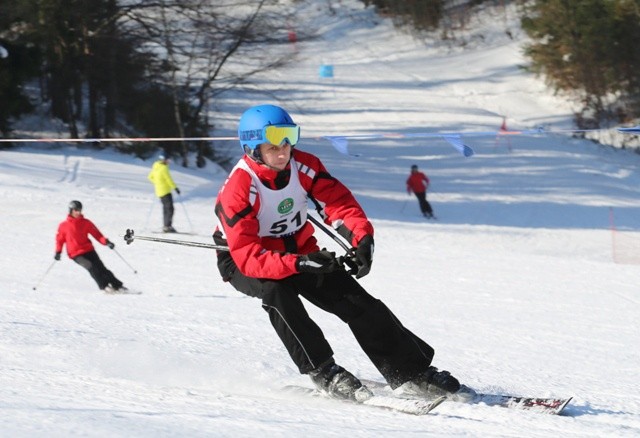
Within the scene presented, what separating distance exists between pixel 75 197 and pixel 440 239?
701 cm

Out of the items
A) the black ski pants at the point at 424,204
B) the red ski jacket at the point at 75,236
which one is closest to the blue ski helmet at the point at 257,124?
the red ski jacket at the point at 75,236

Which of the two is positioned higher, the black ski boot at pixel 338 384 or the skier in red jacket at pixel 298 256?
the skier in red jacket at pixel 298 256

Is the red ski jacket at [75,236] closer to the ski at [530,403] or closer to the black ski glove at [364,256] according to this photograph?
the black ski glove at [364,256]

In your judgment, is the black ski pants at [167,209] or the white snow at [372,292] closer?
the white snow at [372,292]

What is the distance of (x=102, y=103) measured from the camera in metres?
29.5

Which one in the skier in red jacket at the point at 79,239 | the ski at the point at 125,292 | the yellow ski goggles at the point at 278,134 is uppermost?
the yellow ski goggles at the point at 278,134

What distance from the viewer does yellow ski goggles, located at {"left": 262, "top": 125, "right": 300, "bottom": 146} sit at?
5551 mm

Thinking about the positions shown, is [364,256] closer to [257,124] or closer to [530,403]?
Answer: [257,124]

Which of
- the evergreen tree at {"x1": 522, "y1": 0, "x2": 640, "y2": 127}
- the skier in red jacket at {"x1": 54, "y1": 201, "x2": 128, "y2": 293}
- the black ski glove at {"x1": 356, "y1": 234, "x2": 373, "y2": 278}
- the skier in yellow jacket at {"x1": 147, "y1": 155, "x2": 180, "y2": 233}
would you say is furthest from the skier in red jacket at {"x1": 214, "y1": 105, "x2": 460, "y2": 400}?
the evergreen tree at {"x1": 522, "y1": 0, "x2": 640, "y2": 127}

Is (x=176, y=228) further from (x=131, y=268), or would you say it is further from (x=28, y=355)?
(x=28, y=355)

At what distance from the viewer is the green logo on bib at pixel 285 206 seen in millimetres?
5691

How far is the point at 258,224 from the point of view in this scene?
557cm

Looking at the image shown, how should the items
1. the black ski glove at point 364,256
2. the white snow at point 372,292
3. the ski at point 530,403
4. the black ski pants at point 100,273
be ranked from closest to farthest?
the white snow at point 372,292
the ski at point 530,403
the black ski glove at point 364,256
the black ski pants at point 100,273

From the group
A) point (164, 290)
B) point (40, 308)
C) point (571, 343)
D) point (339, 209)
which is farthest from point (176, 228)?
point (339, 209)
